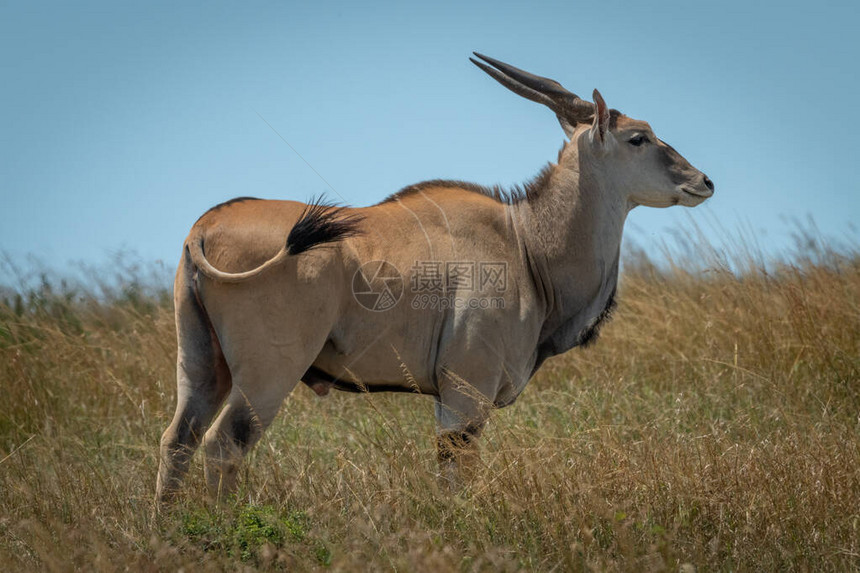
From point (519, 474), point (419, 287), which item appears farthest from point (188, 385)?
point (519, 474)

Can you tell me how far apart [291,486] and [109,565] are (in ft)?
4.90

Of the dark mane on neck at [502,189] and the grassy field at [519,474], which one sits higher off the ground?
the dark mane on neck at [502,189]

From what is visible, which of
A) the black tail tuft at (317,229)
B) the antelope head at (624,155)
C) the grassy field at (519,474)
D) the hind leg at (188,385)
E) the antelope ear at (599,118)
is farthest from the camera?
the antelope head at (624,155)

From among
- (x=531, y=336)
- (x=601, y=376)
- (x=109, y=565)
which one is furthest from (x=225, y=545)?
(x=601, y=376)

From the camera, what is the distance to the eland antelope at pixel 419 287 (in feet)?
14.9

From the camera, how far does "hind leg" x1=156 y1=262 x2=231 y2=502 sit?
470 centimetres

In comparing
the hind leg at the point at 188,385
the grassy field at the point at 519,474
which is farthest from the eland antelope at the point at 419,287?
the grassy field at the point at 519,474

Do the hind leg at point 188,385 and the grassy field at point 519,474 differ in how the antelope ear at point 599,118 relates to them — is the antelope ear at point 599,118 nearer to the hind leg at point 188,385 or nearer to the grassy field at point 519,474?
the grassy field at point 519,474

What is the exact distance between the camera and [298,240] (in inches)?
173

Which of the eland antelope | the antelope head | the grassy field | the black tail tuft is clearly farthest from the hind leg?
the antelope head

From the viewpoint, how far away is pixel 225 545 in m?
4.16

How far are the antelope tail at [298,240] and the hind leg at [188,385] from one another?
0.64ft

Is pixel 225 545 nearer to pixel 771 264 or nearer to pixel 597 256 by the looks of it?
pixel 597 256

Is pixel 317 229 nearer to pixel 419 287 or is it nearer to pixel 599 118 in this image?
pixel 419 287
